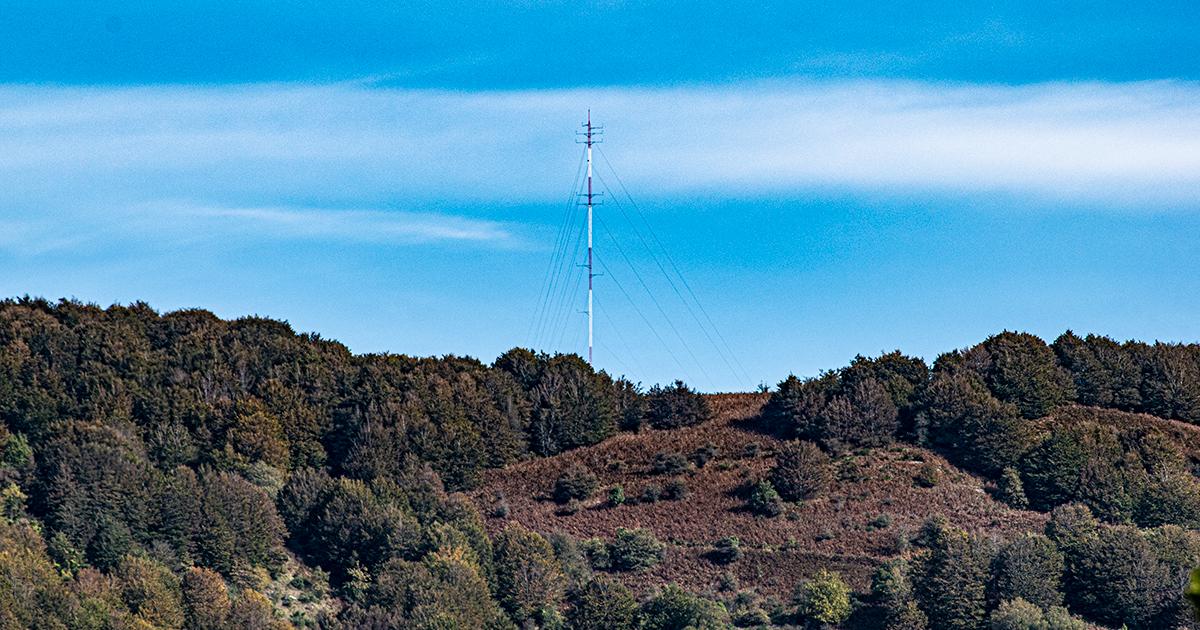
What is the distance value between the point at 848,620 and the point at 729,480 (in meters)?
16.8

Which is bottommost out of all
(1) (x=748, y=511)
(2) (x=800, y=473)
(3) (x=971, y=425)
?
(1) (x=748, y=511)

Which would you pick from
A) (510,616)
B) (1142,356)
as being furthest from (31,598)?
(1142,356)

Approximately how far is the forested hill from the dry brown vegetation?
25 centimetres

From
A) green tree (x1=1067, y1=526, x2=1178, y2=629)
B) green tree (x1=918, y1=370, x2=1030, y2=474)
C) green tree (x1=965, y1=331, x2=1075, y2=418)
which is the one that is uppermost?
green tree (x1=965, y1=331, x2=1075, y2=418)

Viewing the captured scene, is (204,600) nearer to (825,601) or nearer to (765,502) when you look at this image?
(825,601)

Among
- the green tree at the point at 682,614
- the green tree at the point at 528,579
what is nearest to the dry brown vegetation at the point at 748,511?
the green tree at the point at 528,579

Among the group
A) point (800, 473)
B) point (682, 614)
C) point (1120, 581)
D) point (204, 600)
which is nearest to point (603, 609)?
point (682, 614)

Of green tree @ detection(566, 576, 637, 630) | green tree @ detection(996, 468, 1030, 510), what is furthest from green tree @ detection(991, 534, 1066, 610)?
green tree @ detection(566, 576, 637, 630)

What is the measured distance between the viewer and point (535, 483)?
97.6 metres

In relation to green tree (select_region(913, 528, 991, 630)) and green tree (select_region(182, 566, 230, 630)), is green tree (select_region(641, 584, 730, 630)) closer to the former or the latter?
green tree (select_region(913, 528, 991, 630))

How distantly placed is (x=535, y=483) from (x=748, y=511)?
37.0 ft

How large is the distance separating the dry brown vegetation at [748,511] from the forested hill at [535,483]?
0.25 m

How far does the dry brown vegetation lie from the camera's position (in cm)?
8756

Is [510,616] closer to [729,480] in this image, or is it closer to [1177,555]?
[729,480]
